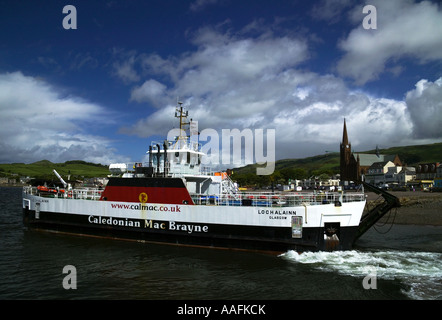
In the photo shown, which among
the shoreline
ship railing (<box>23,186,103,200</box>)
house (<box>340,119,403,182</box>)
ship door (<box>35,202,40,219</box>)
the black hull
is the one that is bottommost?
the shoreline

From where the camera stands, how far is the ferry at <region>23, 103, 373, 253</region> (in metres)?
15.0

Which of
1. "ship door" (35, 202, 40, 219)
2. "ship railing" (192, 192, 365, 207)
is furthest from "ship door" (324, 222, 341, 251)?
"ship door" (35, 202, 40, 219)

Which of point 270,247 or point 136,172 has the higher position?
point 136,172

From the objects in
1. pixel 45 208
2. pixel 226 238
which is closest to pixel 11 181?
pixel 45 208

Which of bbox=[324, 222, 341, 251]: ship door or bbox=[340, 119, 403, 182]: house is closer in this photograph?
bbox=[324, 222, 341, 251]: ship door

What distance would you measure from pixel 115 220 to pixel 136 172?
3.43 metres

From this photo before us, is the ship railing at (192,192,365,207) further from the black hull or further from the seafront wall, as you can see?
the seafront wall

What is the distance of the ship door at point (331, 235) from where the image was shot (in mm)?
14844

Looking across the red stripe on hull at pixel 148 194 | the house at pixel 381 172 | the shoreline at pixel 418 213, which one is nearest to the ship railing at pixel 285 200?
the red stripe on hull at pixel 148 194

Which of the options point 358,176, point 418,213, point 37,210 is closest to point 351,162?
point 358,176

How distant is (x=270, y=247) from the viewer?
15492mm

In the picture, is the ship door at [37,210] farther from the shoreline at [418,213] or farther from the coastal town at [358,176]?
the coastal town at [358,176]
